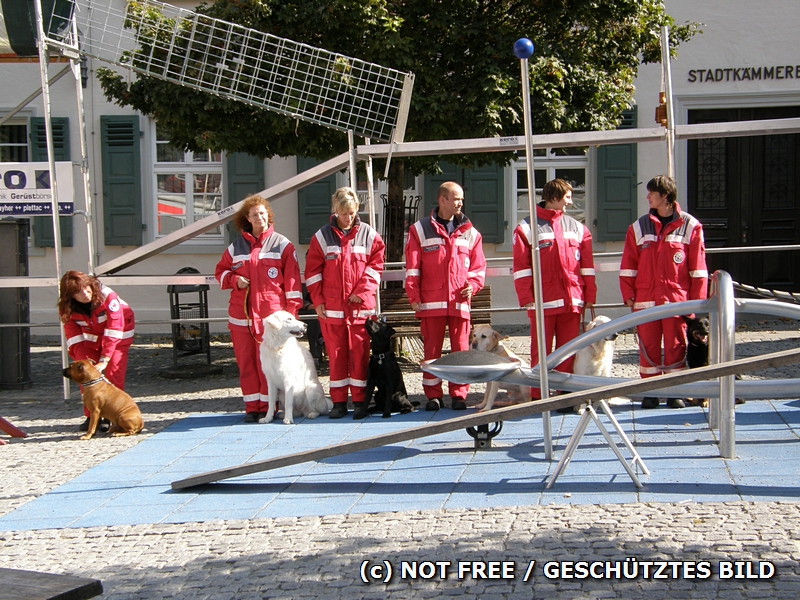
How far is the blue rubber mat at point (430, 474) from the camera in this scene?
4938mm

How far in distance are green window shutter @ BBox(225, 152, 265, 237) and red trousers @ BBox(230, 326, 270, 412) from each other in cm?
639

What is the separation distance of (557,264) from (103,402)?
12.0 feet

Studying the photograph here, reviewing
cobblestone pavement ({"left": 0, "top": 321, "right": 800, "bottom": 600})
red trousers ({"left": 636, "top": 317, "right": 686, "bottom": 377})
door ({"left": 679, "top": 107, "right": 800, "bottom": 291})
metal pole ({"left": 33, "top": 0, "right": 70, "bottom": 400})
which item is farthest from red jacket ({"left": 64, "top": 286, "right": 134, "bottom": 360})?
door ({"left": 679, "top": 107, "right": 800, "bottom": 291})

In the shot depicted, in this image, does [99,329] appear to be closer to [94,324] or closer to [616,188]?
[94,324]

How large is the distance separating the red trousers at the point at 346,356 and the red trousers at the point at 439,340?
50 cm

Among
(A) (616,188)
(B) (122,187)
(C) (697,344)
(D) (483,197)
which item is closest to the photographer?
(C) (697,344)

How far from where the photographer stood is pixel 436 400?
7.41m

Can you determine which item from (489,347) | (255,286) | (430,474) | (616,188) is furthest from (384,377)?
(616,188)

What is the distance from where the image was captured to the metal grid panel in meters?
7.88

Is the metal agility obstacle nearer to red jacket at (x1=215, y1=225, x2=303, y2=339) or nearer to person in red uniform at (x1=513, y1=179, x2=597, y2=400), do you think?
person in red uniform at (x1=513, y1=179, x2=597, y2=400)

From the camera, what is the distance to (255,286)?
7.45 metres

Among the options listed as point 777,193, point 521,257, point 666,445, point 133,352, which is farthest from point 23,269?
point 777,193

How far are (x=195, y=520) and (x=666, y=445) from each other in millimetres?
2971

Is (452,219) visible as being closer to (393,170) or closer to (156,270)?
(393,170)
